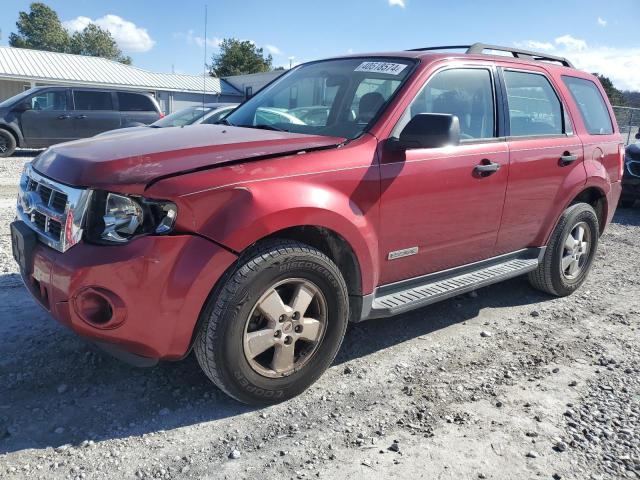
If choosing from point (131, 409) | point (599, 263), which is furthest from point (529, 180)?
point (131, 409)

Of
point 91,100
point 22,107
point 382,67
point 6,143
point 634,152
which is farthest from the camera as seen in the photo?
→ point 91,100

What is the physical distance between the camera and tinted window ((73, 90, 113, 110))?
13.8 meters

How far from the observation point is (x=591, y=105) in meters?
4.96

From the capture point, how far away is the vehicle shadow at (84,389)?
2.68 meters

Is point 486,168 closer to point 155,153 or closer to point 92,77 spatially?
point 155,153

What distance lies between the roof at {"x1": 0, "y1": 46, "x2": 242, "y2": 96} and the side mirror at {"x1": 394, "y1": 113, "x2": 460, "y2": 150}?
25.6m

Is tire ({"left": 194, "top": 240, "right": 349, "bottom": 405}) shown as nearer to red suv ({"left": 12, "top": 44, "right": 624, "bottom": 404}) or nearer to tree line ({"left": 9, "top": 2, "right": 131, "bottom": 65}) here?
red suv ({"left": 12, "top": 44, "right": 624, "bottom": 404})

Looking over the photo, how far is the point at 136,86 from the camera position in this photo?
108 ft

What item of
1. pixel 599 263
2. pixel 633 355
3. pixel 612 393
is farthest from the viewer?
pixel 599 263

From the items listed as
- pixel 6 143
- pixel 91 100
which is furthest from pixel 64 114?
pixel 6 143

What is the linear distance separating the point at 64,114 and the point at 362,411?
13.2 metres

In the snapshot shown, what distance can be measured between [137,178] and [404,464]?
181cm

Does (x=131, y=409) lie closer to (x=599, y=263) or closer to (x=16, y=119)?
(x=599, y=263)

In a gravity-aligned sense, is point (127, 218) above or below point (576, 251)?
above
